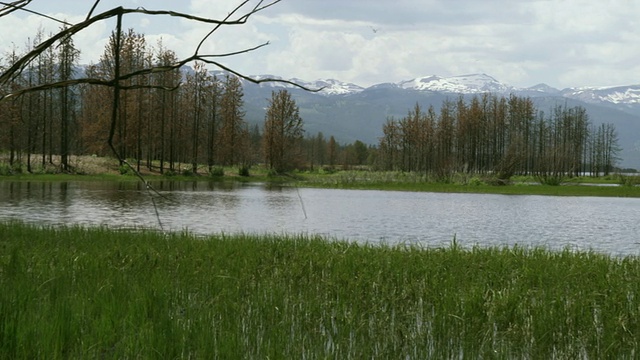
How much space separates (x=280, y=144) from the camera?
8438 centimetres

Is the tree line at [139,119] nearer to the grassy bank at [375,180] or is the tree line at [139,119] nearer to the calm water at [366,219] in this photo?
the grassy bank at [375,180]

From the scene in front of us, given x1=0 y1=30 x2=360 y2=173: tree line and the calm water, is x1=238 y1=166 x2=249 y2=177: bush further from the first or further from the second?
the calm water

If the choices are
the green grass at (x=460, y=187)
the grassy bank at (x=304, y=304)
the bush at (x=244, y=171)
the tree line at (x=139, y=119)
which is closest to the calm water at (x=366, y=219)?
the grassy bank at (x=304, y=304)

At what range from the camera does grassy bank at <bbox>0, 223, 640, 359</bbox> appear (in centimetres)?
530

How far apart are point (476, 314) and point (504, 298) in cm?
72

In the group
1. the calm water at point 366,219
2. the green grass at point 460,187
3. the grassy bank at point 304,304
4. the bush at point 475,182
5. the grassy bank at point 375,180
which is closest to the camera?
the grassy bank at point 304,304

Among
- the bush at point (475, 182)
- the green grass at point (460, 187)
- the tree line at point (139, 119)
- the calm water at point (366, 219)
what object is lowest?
the calm water at point (366, 219)

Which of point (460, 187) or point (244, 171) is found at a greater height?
point (244, 171)

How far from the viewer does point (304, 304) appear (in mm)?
7816

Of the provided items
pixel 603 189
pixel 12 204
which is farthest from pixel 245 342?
pixel 603 189

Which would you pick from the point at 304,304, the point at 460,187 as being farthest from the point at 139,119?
the point at 304,304

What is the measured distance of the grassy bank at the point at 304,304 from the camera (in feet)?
17.4

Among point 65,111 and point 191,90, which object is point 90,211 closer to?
point 65,111

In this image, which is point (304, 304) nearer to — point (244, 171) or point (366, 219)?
point (366, 219)
